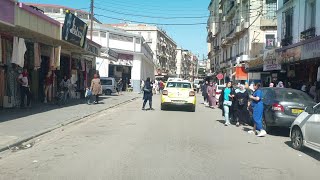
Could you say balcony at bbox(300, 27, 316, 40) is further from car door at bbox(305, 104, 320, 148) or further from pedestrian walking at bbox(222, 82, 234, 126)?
car door at bbox(305, 104, 320, 148)

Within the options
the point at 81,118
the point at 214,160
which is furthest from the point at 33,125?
the point at 214,160

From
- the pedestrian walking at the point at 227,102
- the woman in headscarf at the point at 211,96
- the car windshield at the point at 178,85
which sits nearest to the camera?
the pedestrian walking at the point at 227,102

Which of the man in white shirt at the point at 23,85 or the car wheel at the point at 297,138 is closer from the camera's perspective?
the car wheel at the point at 297,138

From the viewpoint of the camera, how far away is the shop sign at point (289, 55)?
2375cm

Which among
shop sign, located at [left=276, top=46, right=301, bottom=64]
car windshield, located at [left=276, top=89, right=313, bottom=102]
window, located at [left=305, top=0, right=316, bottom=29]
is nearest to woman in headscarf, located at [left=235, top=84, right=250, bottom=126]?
car windshield, located at [left=276, top=89, right=313, bottom=102]

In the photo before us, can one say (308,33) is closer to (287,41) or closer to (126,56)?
(287,41)

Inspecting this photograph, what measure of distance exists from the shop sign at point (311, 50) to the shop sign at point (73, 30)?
38.9 feet

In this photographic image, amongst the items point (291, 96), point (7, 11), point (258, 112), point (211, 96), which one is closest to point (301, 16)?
point (211, 96)

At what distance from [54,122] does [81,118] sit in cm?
248

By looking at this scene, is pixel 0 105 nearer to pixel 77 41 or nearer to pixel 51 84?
pixel 51 84

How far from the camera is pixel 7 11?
15.3 metres

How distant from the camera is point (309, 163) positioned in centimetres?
913

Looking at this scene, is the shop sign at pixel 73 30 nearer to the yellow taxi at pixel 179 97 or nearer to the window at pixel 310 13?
the yellow taxi at pixel 179 97

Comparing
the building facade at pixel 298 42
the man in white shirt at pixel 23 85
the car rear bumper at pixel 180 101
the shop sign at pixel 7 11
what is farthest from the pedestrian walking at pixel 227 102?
the man in white shirt at pixel 23 85
